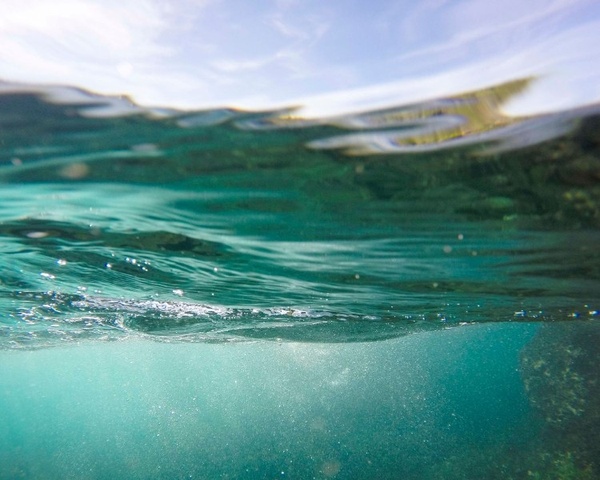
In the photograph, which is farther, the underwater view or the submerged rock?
the submerged rock

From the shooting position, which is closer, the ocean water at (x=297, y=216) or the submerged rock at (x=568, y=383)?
the ocean water at (x=297, y=216)

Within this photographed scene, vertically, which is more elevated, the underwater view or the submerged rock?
the underwater view

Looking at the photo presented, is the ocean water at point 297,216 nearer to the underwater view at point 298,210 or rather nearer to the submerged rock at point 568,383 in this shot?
the underwater view at point 298,210

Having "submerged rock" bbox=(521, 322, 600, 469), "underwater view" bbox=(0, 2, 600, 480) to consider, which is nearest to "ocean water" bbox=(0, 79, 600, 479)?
"underwater view" bbox=(0, 2, 600, 480)

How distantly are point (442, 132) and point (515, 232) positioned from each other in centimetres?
496

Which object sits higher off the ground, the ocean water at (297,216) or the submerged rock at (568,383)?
the ocean water at (297,216)

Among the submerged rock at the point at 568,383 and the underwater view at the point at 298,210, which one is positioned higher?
the underwater view at the point at 298,210

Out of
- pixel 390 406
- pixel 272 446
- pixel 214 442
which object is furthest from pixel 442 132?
pixel 390 406

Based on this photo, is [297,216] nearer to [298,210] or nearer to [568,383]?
[298,210]

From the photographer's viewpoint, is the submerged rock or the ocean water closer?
the ocean water

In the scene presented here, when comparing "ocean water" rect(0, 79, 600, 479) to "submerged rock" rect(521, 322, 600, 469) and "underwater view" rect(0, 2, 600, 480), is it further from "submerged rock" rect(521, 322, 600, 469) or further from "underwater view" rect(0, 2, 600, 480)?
"submerged rock" rect(521, 322, 600, 469)

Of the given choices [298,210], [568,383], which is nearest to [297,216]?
[298,210]

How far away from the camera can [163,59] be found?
5285 mm

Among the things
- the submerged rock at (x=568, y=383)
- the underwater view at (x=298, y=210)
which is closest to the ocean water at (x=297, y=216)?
the underwater view at (x=298, y=210)
